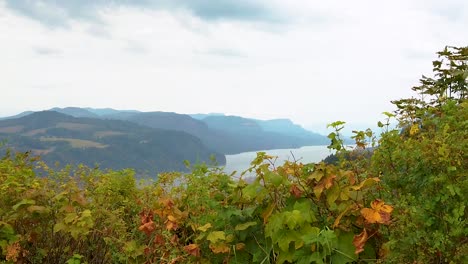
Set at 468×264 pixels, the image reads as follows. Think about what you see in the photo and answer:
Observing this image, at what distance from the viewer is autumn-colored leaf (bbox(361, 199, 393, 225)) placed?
3486mm

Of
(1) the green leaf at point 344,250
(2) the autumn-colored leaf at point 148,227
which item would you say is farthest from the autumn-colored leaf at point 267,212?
(2) the autumn-colored leaf at point 148,227

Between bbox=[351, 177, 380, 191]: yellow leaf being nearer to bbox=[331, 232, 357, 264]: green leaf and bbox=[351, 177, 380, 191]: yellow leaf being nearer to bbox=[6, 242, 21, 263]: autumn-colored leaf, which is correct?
bbox=[331, 232, 357, 264]: green leaf

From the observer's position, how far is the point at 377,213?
11.6 feet

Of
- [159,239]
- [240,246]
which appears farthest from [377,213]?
[159,239]

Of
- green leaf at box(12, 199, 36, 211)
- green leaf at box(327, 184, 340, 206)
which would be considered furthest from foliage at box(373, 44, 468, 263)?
green leaf at box(12, 199, 36, 211)

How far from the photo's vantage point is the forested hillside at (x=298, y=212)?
3.24 metres

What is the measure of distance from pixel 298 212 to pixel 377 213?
66 cm

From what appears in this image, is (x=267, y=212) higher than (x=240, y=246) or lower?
higher

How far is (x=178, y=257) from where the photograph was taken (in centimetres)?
429

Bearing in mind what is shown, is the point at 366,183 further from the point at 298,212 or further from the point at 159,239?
the point at 159,239

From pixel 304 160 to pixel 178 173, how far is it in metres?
2.68

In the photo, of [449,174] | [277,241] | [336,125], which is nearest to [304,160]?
[336,125]

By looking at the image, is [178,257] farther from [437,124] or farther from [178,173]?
[437,124]

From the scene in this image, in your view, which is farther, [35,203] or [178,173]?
[178,173]
